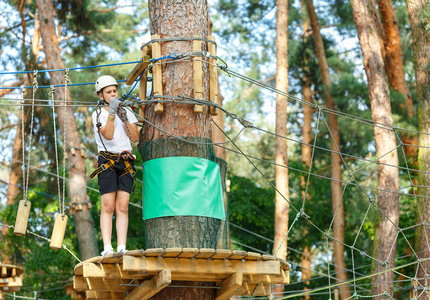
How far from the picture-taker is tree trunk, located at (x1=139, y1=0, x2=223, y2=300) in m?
3.56

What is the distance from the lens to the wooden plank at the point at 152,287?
3.16m

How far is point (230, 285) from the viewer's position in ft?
11.2

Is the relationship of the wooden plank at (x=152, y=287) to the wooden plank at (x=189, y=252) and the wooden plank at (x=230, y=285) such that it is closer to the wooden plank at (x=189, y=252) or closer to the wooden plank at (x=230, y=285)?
the wooden plank at (x=189, y=252)

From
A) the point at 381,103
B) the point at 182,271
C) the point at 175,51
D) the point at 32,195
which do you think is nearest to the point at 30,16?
the point at 32,195

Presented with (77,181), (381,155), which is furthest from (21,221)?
(381,155)

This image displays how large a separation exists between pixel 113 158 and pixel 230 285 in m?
1.11

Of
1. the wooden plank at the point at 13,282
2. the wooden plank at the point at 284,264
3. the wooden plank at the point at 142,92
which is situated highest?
the wooden plank at the point at 142,92

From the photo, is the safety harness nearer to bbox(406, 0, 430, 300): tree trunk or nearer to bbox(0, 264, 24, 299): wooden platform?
bbox(0, 264, 24, 299): wooden platform

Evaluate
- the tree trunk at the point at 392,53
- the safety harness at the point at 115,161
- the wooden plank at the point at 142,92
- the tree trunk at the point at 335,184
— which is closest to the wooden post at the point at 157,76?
the wooden plank at the point at 142,92

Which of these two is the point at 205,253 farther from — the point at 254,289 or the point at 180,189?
the point at 254,289

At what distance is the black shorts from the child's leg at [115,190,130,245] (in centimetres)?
4

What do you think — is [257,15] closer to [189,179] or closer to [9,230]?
[9,230]

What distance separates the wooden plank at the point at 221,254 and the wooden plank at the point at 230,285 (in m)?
0.16

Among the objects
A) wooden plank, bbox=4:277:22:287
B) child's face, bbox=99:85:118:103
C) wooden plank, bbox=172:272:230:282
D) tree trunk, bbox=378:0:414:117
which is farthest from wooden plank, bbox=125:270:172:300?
tree trunk, bbox=378:0:414:117
